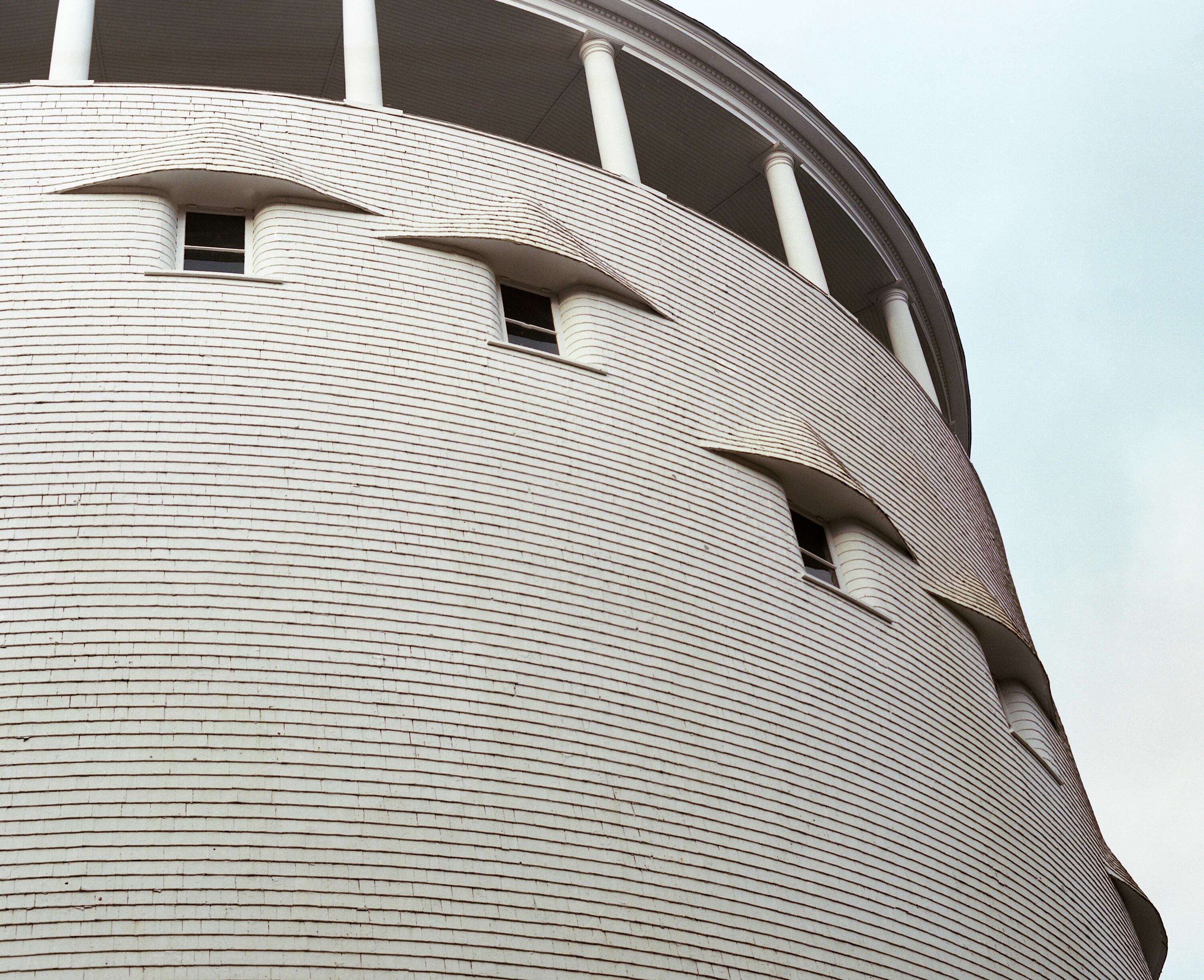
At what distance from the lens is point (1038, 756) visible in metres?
19.2

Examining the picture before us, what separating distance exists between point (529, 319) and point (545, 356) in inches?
53.0

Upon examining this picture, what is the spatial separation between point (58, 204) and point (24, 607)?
5.19 m

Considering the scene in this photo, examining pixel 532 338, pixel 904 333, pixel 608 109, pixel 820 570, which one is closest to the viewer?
pixel 532 338

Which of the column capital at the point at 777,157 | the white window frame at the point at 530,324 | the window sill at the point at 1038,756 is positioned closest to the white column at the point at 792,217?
the column capital at the point at 777,157

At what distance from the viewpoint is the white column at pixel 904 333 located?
24.8 meters

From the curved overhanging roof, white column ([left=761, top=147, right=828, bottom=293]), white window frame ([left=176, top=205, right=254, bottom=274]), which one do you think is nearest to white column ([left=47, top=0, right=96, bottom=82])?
the curved overhanging roof

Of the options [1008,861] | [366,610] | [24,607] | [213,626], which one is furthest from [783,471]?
[24,607]

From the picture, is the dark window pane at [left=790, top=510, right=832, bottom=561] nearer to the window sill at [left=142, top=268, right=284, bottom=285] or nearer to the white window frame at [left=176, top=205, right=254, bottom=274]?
the white window frame at [left=176, top=205, right=254, bottom=274]

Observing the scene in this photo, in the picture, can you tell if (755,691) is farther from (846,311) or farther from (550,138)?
(550,138)

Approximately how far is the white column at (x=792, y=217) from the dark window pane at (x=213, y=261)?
7785 millimetres

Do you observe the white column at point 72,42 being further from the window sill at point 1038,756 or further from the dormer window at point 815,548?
the window sill at point 1038,756

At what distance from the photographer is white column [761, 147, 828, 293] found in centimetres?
2216

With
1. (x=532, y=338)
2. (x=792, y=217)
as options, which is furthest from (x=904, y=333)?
(x=532, y=338)

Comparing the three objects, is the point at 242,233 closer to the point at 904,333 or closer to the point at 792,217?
the point at 792,217
